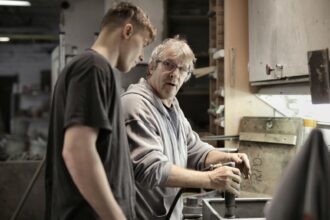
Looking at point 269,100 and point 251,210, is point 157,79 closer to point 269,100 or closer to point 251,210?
point 251,210

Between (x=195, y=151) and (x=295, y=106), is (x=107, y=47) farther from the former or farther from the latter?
(x=295, y=106)

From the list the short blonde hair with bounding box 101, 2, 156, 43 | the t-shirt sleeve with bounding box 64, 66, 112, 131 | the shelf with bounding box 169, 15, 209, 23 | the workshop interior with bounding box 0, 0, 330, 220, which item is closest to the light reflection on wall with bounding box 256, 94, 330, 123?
the workshop interior with bounding box 0, 0, 330, 220

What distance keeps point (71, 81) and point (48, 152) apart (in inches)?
11.8

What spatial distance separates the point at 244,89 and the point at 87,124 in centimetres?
157

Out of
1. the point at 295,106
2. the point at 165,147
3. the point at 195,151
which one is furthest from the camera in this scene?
the point at 295,106

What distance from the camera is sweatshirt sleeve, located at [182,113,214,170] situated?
1.86m

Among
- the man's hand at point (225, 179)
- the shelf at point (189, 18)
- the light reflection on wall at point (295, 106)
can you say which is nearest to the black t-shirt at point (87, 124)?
the man's hand at point (225, 179)

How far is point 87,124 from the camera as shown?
3.63 feet

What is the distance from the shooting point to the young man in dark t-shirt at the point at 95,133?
111cm

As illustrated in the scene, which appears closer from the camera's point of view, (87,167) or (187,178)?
(87,167)

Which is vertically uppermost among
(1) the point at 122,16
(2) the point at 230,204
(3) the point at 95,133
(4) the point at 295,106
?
(1) the point at 122,16

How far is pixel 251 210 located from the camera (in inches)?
57.8

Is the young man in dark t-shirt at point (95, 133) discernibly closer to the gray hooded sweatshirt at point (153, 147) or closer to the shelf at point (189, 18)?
the gray hooded sweatshirt at point (153, 147)

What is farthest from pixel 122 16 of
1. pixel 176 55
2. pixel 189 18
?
pixel 189 18
